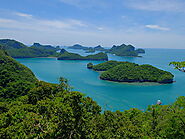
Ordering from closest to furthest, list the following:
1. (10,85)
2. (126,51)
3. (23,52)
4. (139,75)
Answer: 1. (10,85)
2. (139,75)
3. (23,52)
4. (126,51)

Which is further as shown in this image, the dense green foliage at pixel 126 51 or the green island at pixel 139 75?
the dense green foliage at pixel 126 51

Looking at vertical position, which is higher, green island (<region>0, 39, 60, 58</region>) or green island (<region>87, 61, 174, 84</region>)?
green island (<region>0, 39, 60, 58</region>)

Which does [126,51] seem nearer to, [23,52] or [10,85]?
[23,52]

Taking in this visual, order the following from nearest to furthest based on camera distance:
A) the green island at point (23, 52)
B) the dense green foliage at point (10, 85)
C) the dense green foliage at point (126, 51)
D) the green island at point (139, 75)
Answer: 1. the dense green foliage at point (10, 85)
2. the green island at point (139, 75)
3. the green island at point (23, 52)
4. the dense green foliage at point (126, 51)

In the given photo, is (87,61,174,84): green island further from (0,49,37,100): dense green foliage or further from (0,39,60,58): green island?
(0,39,60,58): green island

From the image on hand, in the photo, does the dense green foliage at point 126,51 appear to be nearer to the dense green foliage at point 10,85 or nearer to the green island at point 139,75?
the green island at point 139,75

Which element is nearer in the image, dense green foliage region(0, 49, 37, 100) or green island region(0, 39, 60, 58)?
dense green foliage region(0, 49, 37, 100)

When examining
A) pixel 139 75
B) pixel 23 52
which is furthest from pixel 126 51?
pixel 139 75

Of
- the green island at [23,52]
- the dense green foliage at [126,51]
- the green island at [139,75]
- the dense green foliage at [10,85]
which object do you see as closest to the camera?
the dense green foliage at [10,85]

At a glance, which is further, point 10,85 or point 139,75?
point 139,75

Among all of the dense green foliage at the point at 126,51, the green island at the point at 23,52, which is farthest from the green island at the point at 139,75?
the dense green foliage at the point at 126,51

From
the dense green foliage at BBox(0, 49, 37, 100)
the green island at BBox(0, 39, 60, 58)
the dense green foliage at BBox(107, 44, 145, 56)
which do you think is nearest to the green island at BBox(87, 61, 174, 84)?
the dense green foliage at BBox(0, 49, 37, 100)

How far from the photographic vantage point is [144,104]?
2486cm

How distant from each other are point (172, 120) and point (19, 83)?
19.7 metres
